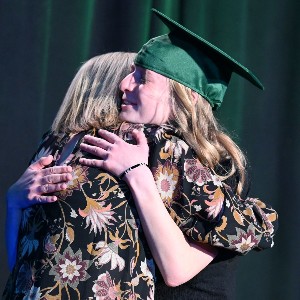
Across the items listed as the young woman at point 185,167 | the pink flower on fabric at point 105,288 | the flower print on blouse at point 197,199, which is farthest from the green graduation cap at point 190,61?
the pink flower on fabric at point 105,288

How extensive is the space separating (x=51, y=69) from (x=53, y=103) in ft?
0.38

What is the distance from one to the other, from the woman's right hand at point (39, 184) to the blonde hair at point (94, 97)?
100 millimetres

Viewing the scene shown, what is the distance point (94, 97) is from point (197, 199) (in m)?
0.35

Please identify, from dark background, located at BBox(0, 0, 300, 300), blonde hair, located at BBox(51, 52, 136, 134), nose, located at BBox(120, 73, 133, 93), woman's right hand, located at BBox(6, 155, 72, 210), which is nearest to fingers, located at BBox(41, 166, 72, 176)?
woman's right hand, located at BBox(6, 155, 72, 210)

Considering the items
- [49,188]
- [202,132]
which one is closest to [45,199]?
[49,188]

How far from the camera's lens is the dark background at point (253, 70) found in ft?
8.48

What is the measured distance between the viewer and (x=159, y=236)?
1.53 meters

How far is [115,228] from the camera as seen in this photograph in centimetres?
153

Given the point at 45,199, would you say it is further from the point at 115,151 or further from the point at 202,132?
the point at 202,132

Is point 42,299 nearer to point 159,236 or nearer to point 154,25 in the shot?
point 159,236

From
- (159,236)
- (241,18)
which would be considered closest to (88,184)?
(159,236)

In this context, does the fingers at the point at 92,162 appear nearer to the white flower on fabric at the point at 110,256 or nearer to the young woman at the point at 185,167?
the young woman at the point at 185,167

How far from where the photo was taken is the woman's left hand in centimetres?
158

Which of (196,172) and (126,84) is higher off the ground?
(126,84)
